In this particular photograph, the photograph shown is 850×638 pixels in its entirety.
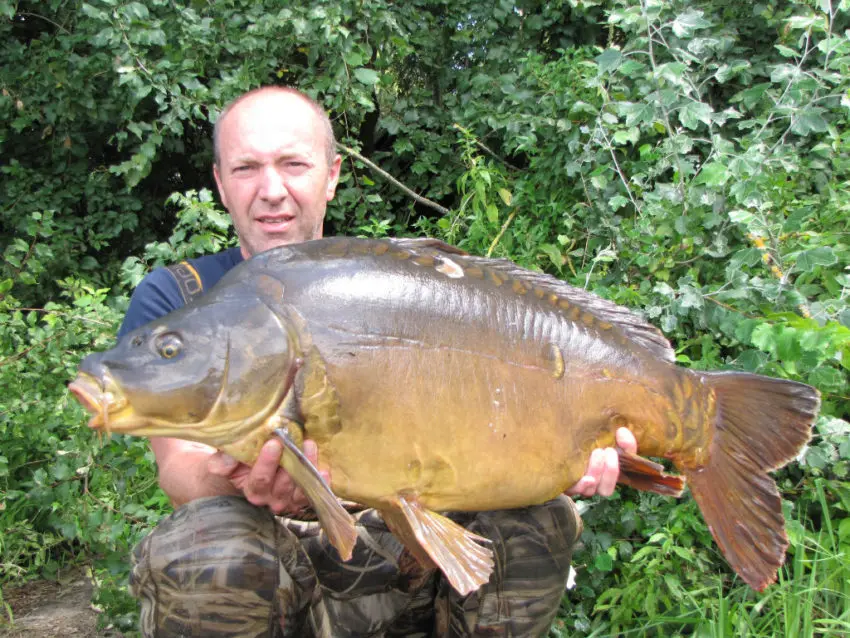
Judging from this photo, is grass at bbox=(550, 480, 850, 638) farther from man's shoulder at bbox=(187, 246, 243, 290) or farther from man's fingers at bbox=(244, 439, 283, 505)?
man's shoulder at bbox=(187, 246, 243, 290)

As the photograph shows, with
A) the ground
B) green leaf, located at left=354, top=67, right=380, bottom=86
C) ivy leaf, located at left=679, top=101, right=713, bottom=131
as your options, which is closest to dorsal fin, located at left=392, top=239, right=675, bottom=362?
ivy leaf, located at left=679, top=101, right=713, bottom=131

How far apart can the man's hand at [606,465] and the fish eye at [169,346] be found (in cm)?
84

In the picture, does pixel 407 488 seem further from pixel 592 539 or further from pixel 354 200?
pixel 354 200

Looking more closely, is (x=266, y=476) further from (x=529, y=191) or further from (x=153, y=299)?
(x=529, y=191)

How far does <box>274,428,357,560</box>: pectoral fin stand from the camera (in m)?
1.29

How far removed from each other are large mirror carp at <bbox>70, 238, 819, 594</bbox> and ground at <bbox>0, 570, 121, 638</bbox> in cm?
164

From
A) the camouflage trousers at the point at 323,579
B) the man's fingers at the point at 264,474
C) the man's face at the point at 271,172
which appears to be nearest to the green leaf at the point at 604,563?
the camouflage trousers at the point at 323,579

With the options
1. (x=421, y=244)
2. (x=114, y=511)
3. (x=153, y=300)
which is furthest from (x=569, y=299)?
(x=114, y=511)

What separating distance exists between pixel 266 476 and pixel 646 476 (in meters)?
0.81

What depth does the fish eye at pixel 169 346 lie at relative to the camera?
4.31 ft

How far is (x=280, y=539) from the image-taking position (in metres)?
1.70

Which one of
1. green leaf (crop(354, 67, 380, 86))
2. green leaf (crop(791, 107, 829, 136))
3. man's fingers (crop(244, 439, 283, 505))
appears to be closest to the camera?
man's fingers (crop(244, 439, 283, 505))

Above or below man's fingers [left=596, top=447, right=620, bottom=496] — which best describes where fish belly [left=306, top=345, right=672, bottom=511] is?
above

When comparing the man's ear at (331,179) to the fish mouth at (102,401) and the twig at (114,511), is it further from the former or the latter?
the twig at (114,511)
